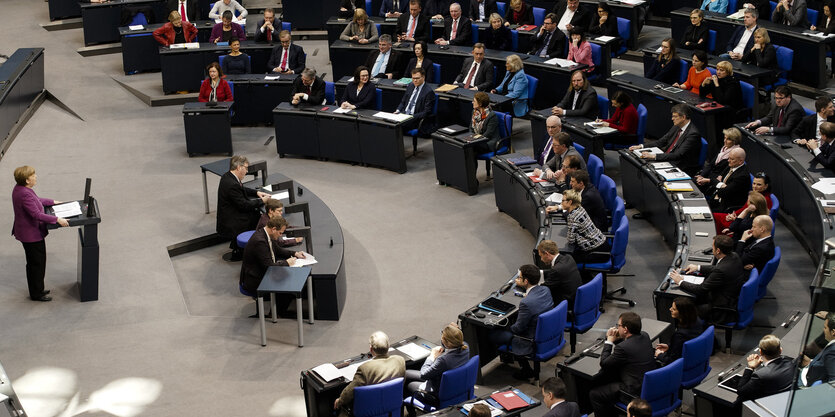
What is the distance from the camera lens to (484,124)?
45.2ft

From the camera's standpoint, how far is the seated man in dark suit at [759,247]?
32.0ft

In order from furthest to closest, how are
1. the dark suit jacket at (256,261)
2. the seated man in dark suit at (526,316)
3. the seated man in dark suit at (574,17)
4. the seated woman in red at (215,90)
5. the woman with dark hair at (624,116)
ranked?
1. the seated man in dark suit at (574,17)
2. the seated woman in red at (215,90)
3. the woman with dark hair at (624,116)
4. the dark suit jacket at (256,261)
5. the seated man in dark suit at (526,316)

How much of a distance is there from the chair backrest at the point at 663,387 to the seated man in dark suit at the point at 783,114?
5453 mm

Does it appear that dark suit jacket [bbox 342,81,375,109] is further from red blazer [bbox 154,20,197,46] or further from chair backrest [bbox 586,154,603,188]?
red blazer [bbox 154,20,197,46]

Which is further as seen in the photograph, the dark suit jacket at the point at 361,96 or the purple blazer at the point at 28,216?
the dark suit jacket at the point at 361,96

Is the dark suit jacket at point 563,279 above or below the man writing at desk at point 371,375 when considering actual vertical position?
above

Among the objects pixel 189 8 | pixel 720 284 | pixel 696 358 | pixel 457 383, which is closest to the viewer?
pixel 457 383

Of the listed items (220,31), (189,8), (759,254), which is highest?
(189,8)

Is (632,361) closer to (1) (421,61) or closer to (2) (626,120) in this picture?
(2) (626,120)

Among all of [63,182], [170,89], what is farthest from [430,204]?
[170,89]

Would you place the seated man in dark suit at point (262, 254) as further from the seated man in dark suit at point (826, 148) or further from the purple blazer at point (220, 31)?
the purple blazer at point (220, 31)

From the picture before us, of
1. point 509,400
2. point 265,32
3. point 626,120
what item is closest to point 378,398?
point 509,400

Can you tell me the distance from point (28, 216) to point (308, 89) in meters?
5.75

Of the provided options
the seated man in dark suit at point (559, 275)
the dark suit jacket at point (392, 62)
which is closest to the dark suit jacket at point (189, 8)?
the dark suit jacket at point (392, 62)
